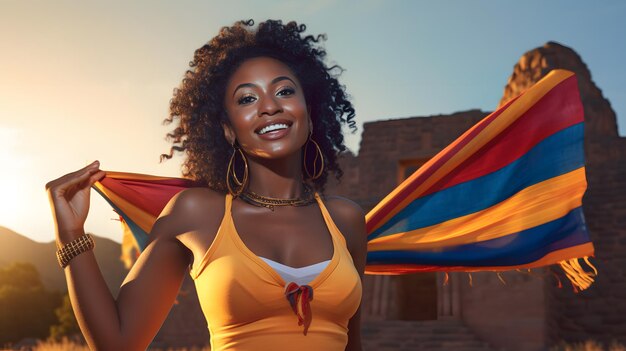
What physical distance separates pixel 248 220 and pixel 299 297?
402 mm

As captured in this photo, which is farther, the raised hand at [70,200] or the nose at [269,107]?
the nose at [269,107]

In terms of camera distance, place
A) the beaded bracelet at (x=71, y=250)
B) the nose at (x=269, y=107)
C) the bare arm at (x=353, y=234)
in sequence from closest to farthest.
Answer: the beaded bracelet at (x=71, y=250)
the nose at (x=269, y=107)
the bare arm at (x=353, y=234)

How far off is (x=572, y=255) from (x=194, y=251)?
1910 mm

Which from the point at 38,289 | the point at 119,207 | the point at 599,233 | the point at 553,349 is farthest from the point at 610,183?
the point at 38,289

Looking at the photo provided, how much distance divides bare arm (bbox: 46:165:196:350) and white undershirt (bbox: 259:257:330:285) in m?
0.35

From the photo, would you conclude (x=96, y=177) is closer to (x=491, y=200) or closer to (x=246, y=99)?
(x=246, y=99)

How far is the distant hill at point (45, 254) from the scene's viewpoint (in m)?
46.6

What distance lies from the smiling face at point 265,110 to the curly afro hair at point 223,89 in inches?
2.2

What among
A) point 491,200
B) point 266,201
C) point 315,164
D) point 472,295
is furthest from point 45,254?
Answer: point 266,201

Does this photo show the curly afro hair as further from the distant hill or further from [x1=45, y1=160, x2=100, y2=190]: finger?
the distant hill

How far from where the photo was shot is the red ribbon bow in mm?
2348

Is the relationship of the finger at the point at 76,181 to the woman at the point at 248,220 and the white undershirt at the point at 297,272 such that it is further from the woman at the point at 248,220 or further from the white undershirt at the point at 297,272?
the white undershirt at the point at 297,272

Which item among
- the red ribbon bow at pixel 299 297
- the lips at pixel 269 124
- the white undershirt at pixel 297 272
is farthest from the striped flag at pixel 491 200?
the red ribbon bow at pixel 299 297

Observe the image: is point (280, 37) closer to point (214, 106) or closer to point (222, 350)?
point (214, 106)
